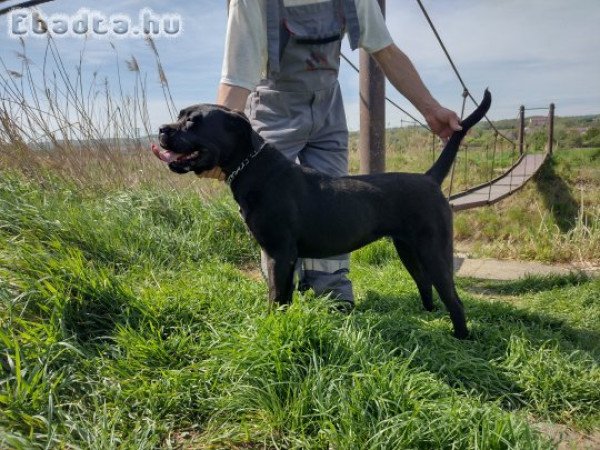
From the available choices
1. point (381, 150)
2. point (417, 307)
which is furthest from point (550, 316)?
point (381, 150)

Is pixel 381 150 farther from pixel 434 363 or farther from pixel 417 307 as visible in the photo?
pixel 434 363

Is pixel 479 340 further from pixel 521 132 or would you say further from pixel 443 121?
pixel 521 132

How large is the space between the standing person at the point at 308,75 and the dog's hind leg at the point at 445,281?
684mm

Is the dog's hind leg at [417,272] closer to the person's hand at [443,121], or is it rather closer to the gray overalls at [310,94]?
the gray overalls at [310,94]

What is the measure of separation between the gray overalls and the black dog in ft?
1.83

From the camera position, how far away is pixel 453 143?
280 cm

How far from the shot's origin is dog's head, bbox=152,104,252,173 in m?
2.40

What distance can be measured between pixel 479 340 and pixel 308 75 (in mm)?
1976

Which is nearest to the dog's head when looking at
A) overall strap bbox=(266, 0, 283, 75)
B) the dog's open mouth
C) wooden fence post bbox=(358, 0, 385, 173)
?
the dog's open mouth

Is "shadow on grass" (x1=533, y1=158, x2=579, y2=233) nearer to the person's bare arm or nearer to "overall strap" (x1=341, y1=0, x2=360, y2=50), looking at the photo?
the person's bare arm

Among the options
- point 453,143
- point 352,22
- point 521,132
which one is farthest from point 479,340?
point 521,132

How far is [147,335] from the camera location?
7.35 feet

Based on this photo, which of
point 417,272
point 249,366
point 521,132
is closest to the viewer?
point 249,366

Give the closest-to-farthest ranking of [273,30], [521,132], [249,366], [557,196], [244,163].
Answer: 1. [249,366]
2. [244,163]
3. [273,30]
4. [557,196]
5. [521,132]
